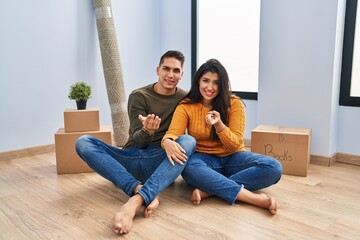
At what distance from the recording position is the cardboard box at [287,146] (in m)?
2.04

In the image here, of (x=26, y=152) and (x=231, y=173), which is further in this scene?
(x=26, y=152)

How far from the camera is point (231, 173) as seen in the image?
5.69ft

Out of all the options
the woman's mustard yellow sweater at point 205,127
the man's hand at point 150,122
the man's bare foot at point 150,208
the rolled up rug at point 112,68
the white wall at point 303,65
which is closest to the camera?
the man's bare foot at point 150,208

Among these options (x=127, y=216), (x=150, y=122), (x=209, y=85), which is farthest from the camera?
(x=209, y=85)

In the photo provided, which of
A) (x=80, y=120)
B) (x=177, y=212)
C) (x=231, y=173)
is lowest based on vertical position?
(x=177, y=212)

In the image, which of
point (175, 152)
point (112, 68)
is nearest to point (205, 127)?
point (175, 152)

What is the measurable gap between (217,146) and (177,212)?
0.45m

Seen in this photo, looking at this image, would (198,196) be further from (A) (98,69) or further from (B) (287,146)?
(A) (98,69)

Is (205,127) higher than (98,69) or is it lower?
lower

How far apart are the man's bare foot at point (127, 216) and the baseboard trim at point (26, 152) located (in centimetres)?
147

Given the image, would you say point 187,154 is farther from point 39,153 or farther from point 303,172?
point 39,153

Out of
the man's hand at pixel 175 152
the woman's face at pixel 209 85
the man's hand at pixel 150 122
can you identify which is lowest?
the man's hand at pixel 175 152

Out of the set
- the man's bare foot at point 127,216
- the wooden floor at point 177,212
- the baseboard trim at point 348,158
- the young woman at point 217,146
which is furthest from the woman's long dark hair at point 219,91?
the baseboard trim at point 348,158

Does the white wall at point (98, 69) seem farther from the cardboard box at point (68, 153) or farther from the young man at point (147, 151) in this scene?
the young man at point (147, 151)
